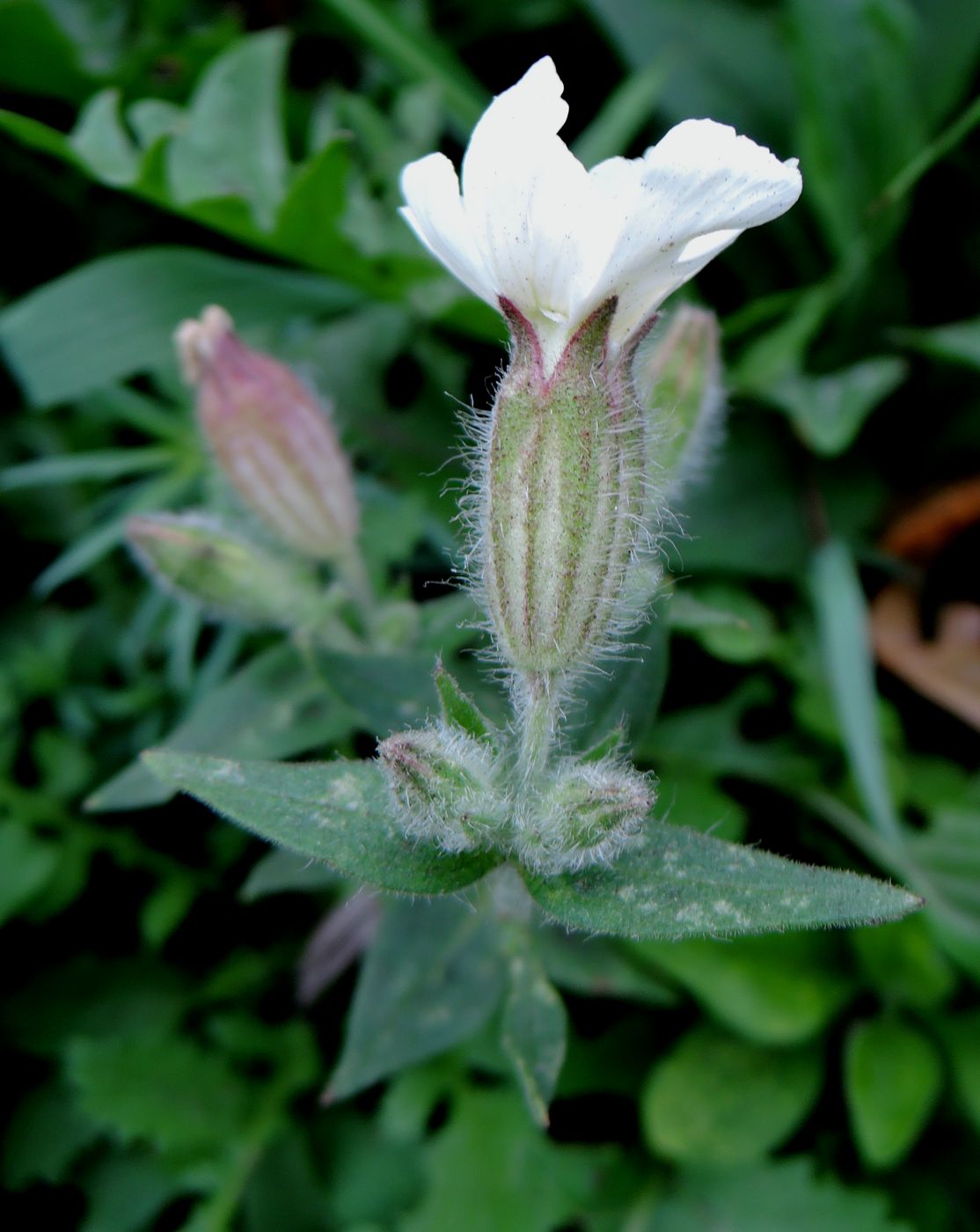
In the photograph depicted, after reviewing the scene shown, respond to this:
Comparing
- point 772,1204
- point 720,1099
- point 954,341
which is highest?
point 954,341

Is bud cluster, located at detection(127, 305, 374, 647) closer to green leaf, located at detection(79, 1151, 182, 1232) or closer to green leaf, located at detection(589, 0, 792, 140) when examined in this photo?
green leaf, located at detection(79, 1151, 182, 1232)

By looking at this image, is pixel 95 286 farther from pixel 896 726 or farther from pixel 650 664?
pixel 896 726

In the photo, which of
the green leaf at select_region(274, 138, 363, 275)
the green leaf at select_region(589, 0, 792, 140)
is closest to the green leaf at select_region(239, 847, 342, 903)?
the green leaf at select_region(274, 138, 363, 275)

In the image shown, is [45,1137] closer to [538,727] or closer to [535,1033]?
[535,1033]

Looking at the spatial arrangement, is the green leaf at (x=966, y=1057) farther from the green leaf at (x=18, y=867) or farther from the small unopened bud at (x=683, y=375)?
the green leaf at (x=18, y=867)

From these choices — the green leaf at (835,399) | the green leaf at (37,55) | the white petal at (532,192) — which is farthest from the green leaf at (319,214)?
the green leaf at (835,399)

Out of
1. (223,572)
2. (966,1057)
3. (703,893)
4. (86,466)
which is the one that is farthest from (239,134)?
(966,1057)
